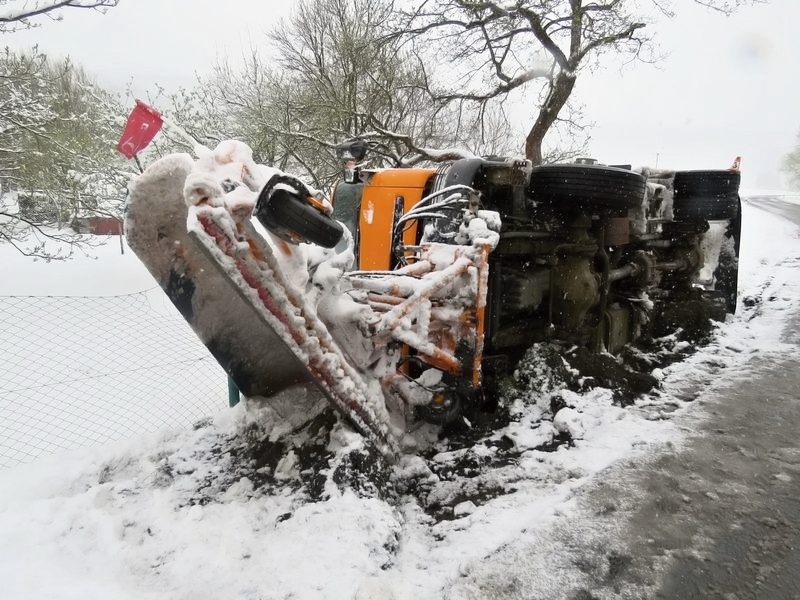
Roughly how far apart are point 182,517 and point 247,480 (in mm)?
327

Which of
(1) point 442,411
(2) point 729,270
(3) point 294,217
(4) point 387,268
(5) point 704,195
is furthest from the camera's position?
(2) point 729,270

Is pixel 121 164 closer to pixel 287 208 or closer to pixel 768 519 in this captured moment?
pixel 287 208

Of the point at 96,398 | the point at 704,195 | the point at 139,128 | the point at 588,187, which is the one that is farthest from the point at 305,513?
the point at 704,195

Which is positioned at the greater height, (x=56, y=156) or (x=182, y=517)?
(x=56, y=156)

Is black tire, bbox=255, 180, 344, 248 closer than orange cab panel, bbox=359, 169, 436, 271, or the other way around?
black tire, bbox=255, 180, 344, 248

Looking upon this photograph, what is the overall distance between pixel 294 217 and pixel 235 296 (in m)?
0.80

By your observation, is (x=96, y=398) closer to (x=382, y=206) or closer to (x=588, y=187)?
(x=382, y=206)

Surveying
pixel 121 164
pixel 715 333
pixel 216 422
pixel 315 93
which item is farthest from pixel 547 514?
pixel 121 164

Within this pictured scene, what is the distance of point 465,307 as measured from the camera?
2.96m

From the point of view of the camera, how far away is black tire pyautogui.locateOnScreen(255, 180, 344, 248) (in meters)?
2.05

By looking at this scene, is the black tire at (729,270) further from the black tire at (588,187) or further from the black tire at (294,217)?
the black tire at (294,217)

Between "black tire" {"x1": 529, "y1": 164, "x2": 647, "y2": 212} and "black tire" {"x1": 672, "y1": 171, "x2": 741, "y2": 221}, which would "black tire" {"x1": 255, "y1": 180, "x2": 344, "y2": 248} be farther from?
"black tire" {"x1": 672, "y1": 171, "x2": 741, "y2": 221}

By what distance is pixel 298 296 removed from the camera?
2.32 meters

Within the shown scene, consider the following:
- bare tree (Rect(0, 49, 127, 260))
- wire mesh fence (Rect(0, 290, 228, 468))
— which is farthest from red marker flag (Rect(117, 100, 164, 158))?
bare tree (Rect(0, 49, 127, 260))
